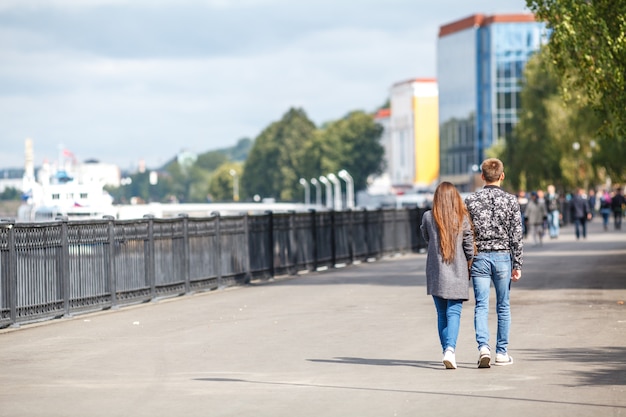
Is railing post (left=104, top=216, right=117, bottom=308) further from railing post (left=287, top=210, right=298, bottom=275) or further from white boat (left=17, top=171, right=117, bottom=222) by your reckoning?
white boat (left=17, top=171, right=117, bottom=222)

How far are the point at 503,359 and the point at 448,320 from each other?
0.62 metres

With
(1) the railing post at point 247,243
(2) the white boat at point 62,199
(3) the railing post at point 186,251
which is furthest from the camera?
(2) the white boat at point 62,199

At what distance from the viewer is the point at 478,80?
166 metres

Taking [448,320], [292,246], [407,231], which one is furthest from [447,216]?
[407,231]

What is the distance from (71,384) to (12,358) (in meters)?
2.66

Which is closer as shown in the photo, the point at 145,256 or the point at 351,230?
the point at 145,256

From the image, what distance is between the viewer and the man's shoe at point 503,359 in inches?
546

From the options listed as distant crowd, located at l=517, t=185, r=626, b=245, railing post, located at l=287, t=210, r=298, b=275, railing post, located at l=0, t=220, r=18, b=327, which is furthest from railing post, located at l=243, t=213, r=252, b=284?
distant crowd, located at l=517, t=185, r=626, b=245

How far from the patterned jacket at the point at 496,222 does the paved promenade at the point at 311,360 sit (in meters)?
1.09

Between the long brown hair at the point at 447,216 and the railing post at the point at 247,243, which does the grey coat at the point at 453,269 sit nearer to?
the long brown hair at the point at 447,216

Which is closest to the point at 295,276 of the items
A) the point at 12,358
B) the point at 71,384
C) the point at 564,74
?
the point at 564,74

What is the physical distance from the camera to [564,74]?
2991cm

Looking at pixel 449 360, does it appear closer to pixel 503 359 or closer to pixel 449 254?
pixel 503 359

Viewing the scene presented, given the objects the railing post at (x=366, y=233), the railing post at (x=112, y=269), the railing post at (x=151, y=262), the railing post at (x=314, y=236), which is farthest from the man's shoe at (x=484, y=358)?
the railing post at (x=366, y=233)
